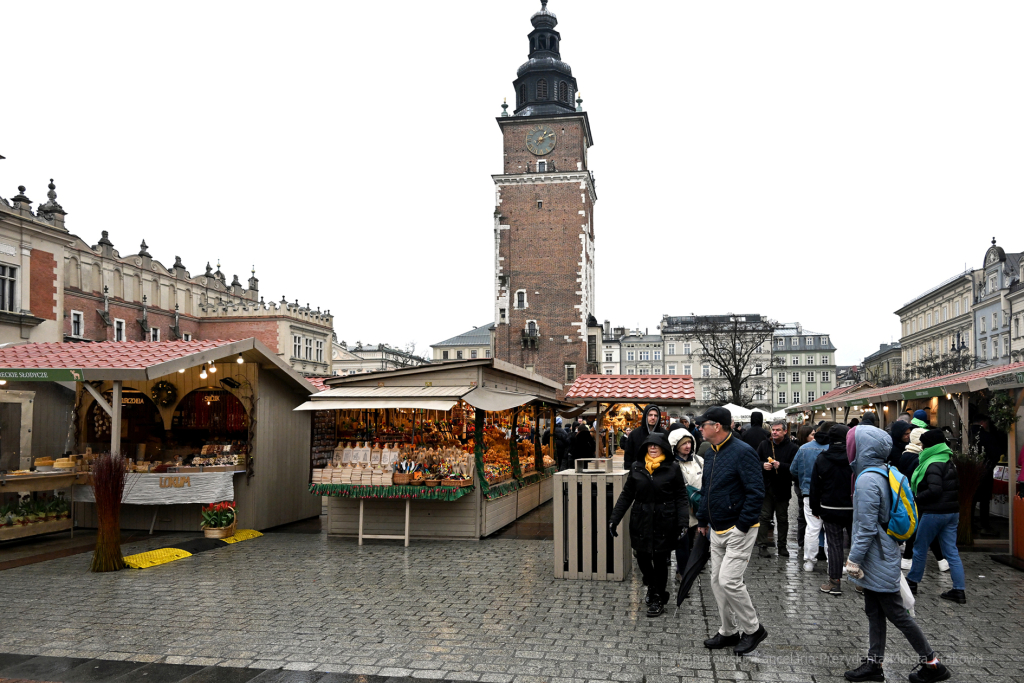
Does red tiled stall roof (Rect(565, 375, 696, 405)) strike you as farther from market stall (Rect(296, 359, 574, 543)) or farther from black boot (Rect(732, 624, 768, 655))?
black boot (Rect(732, 624, 768, 655))

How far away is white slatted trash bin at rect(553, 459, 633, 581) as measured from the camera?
26.3ft

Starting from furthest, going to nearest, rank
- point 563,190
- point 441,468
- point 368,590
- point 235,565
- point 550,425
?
1. point 563,190
2. point 550,425
3. point 441,468
4. point 235,565
5. point 368,590

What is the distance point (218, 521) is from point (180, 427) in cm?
338

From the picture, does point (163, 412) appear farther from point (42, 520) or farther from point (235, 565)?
point (235, 565)

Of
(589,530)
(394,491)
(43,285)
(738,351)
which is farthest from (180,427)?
(738,351)

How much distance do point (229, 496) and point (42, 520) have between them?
8.48ft

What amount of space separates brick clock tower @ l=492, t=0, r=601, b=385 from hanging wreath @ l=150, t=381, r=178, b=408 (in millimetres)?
32176

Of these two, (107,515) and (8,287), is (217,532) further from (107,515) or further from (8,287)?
(8,287)

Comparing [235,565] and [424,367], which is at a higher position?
[424,367]

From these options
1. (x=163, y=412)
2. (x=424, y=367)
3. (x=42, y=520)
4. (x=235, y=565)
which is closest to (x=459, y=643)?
(x=235, y=565)

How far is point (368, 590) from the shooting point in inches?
302

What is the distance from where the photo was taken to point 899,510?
4965 mm

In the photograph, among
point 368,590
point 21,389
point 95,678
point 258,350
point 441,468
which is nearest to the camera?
point 95,678

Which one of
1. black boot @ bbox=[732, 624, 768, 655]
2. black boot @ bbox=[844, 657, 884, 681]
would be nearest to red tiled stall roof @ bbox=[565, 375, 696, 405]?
black boot @ bbox=[732, 624, 768, 655]
